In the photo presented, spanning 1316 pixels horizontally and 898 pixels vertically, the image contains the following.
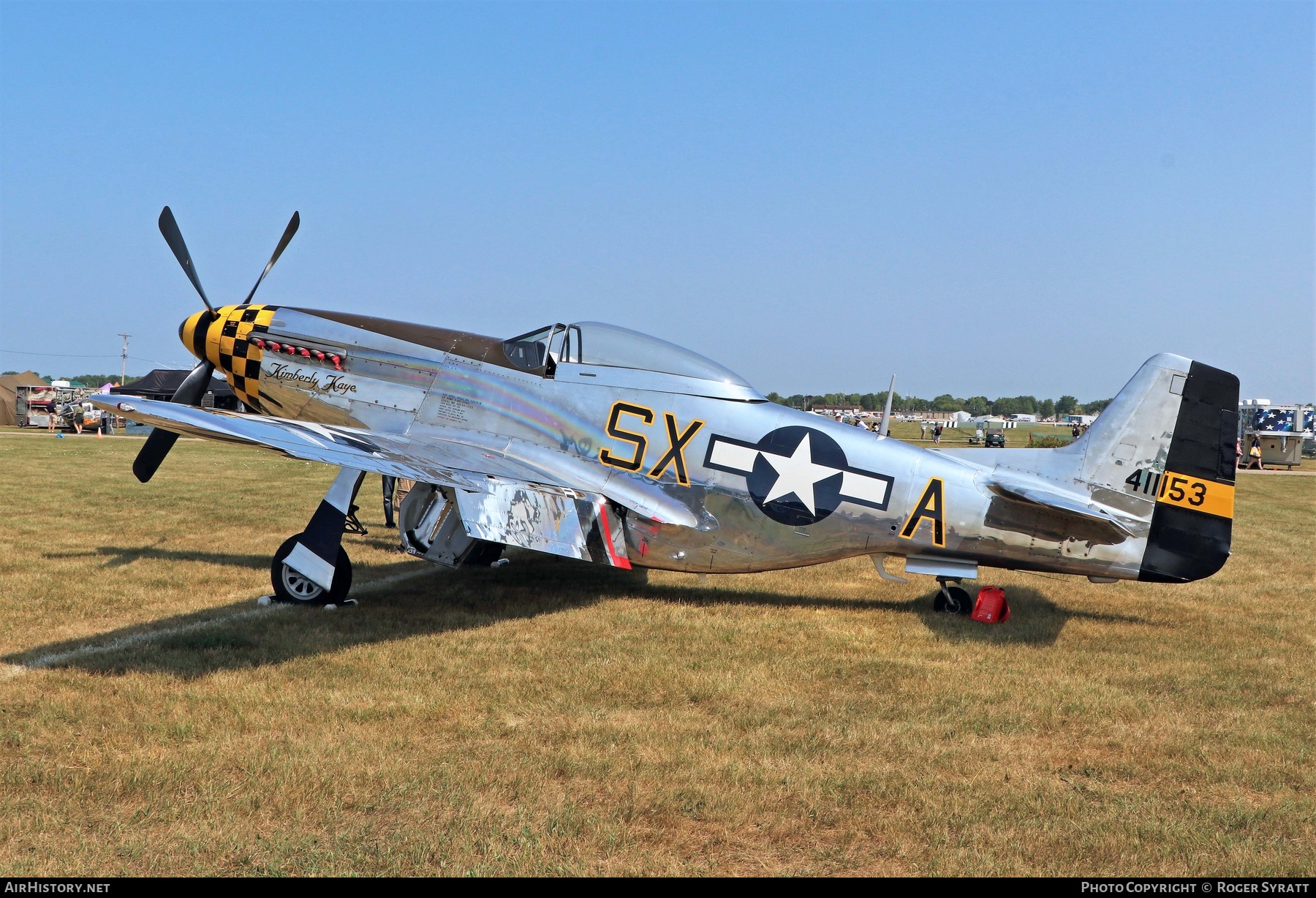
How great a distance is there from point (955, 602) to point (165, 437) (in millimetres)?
7992

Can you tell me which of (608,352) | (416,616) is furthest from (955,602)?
(416,616)

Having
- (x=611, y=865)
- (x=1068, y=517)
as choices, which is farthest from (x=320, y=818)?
(x=1068, y=517)

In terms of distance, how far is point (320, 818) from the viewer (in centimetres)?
364

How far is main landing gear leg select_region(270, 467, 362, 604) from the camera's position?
276 inches

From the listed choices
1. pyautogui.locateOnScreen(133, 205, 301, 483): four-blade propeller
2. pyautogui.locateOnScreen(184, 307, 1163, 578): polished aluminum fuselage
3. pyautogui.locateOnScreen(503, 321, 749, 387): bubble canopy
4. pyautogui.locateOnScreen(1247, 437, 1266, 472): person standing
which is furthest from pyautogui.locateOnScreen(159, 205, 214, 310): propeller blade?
pyautogui.locateOnScreen(1247, 437, 1266, 472): person standing

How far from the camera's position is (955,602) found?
25.3 ft

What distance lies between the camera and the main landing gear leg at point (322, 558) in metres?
7.01

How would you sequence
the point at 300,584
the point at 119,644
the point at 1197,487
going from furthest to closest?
the point at 300,584 < the point at 1197,487 < the point at 119,644

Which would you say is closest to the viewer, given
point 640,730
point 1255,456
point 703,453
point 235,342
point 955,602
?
point 640,730

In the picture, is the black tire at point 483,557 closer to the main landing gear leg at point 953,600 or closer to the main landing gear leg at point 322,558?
the main landing gear leg at point 322,558

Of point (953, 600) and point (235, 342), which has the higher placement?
point (235, 342)

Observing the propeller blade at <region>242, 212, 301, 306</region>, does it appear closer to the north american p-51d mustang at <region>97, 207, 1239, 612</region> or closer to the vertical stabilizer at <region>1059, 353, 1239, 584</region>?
the north american p-51d mustang at <region>97, 207, 1239, 612</region>

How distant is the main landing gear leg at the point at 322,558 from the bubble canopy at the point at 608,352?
1923mm

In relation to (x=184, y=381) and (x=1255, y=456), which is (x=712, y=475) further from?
(x=1255, y=456)
